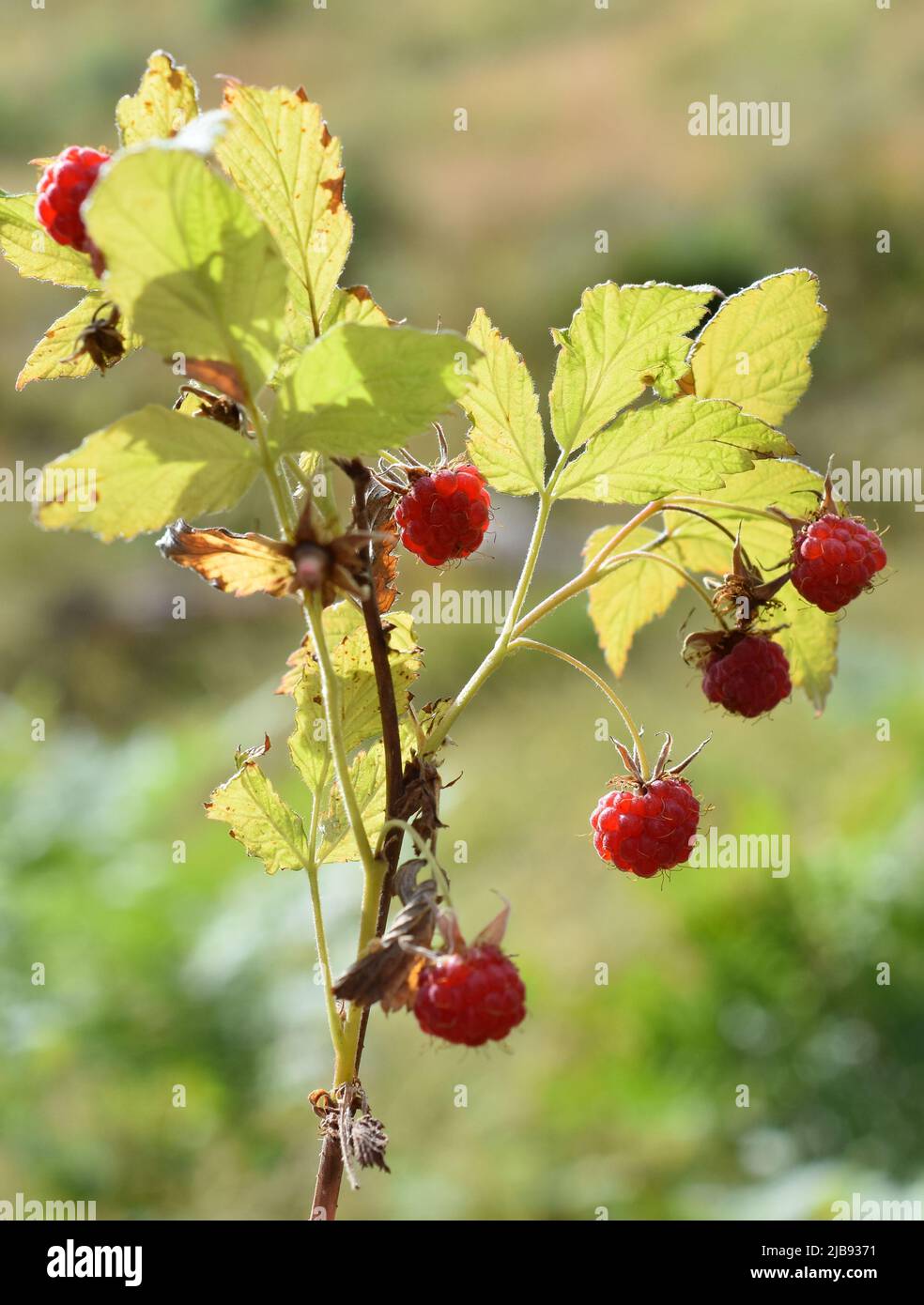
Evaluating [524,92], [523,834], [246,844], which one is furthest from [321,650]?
[524,92]

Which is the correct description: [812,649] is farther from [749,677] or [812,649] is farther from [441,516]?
[441,516]

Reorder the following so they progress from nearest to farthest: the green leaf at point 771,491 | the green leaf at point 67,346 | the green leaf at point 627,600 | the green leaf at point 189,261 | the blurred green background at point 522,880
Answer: the green leaf at point 189,261 → the green leaf at point 67,346 → the green leaf at point 771,491 → the green leaf at point 627,600 → the blurred green background at point 522,880

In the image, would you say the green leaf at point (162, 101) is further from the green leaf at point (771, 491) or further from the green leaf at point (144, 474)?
the green leaf at point (771, 491)

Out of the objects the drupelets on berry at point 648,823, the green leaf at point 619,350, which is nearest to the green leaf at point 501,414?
the green leaf at point 619,350

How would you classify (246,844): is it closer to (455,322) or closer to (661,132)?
(455,322)

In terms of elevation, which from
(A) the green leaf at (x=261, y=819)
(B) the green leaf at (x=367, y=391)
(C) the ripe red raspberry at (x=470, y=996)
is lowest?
(C) the ripe red raspberry at (x=470, y=996)

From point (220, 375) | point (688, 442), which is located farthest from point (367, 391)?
point (688, 442)

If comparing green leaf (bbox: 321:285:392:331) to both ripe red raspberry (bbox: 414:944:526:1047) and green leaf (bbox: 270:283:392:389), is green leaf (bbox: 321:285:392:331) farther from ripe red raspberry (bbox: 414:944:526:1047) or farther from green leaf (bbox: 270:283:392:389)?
ripe red raspberry (bbox: 414:944:526:1047)

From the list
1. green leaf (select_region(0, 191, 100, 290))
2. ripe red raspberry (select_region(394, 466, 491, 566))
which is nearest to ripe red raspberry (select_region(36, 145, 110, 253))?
green leaf (select_region(0, 191, 100, 290))
